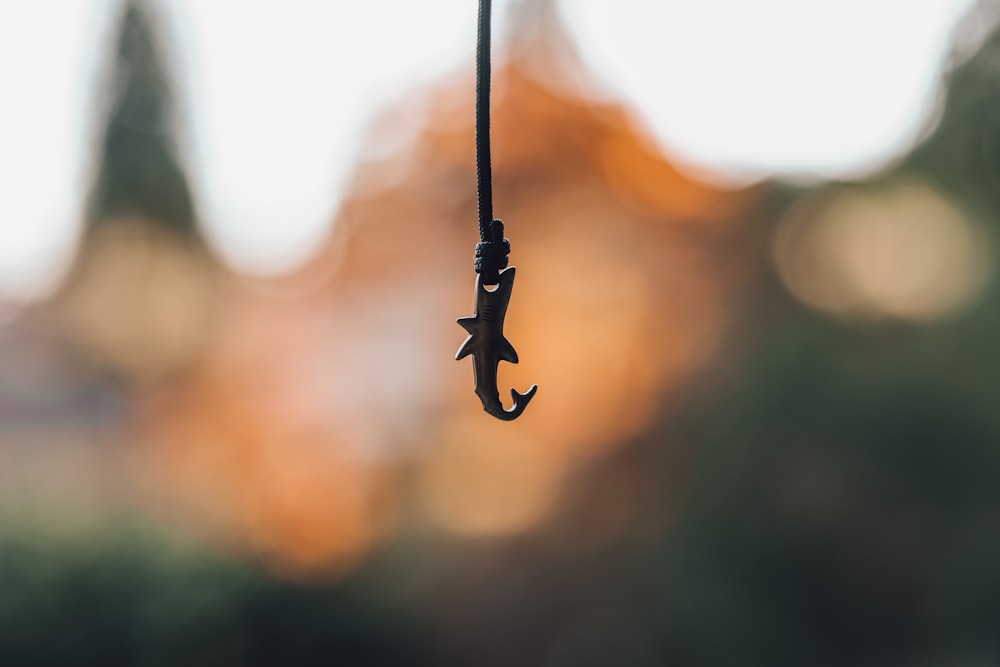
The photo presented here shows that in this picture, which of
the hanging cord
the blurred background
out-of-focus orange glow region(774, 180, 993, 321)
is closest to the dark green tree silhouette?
the blurred background

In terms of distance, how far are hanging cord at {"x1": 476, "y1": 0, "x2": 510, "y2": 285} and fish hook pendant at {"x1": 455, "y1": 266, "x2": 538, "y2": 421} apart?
0.11ft

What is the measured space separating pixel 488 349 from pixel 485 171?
0.39 ft

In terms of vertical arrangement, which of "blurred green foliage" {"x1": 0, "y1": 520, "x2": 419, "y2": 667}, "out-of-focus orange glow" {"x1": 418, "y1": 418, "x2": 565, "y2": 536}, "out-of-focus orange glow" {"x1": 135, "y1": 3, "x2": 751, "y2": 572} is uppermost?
"out-of-focus orange glow" {"x1": 135, "y1": 3, "x2": 751, "y2": 572}

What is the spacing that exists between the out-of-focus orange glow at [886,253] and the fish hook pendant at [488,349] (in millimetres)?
2461

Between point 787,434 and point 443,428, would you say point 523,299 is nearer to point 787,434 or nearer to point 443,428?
point 443,428

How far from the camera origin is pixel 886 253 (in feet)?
8.57

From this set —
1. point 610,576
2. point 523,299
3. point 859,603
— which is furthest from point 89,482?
point 859,603

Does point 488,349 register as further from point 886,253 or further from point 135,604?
point 886,253

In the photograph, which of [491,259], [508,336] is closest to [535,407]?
[508,336]

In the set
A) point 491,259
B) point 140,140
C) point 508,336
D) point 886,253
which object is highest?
point 140,140

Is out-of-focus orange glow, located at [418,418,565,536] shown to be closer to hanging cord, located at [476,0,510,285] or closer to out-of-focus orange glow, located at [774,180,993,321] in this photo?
out-of-focus orange glow, located at [774,180,993,321]

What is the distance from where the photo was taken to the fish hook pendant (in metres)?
0.47

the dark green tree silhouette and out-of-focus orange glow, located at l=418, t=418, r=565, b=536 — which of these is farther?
out-of-focus orange glow, located at l=418, t=418, r=565, b=536

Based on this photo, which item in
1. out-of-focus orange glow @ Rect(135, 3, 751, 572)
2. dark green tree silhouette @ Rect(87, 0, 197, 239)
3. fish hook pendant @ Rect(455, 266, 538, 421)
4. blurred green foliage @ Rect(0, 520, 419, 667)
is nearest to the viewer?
fish hook pendant @ Rect(455, 266, 538, 421)
